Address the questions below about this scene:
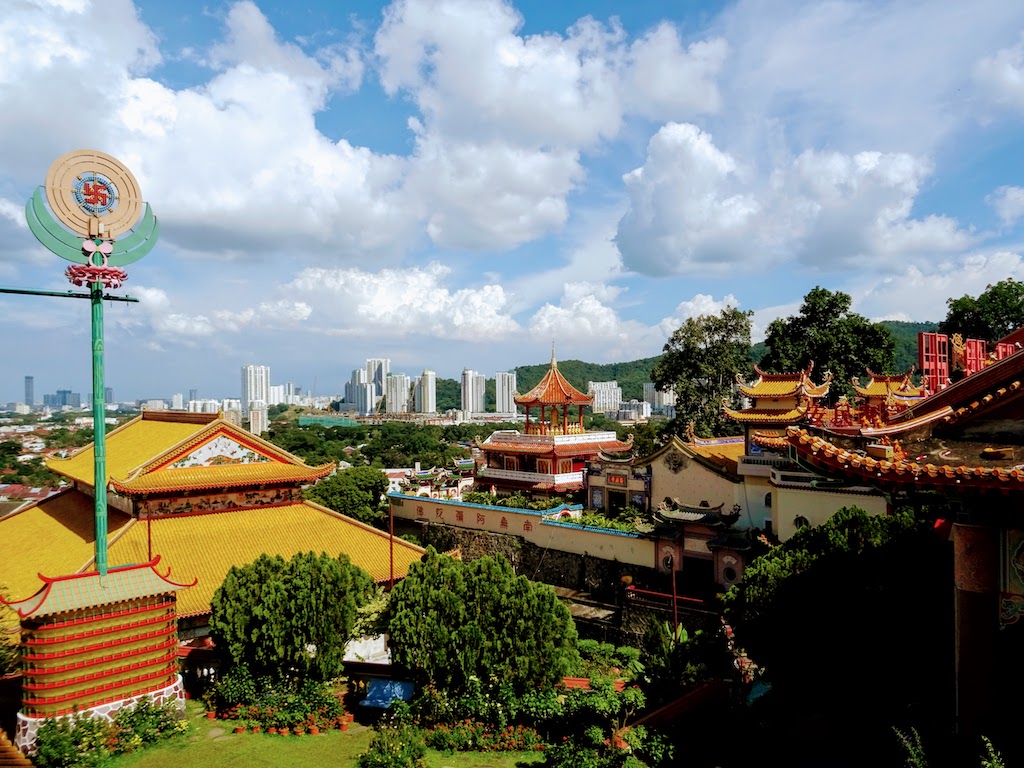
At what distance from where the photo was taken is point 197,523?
17.3m

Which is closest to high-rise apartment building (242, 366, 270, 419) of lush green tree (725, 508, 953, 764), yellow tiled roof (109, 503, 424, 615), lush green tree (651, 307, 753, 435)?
lush green tree (651, 307, 753, 435)

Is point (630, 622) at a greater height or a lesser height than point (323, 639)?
lesser

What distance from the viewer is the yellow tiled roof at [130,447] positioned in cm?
1894

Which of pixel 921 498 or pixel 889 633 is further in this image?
pixel 889 633

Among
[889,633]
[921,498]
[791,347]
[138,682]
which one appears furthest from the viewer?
[791,347]

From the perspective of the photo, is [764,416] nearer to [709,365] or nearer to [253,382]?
[709,365]

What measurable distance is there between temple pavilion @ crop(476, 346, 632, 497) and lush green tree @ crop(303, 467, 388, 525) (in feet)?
16.9

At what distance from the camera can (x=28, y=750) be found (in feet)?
34.5

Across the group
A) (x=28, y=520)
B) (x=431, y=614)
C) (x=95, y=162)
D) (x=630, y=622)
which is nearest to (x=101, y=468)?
(x=95, y=162)

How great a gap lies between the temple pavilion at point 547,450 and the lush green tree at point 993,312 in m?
20.1

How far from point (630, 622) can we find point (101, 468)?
48.0 ft

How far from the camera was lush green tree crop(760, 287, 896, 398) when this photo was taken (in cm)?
3566

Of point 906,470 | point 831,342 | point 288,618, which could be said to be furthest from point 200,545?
point 831,342

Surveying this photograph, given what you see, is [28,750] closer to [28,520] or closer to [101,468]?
[101,468]
